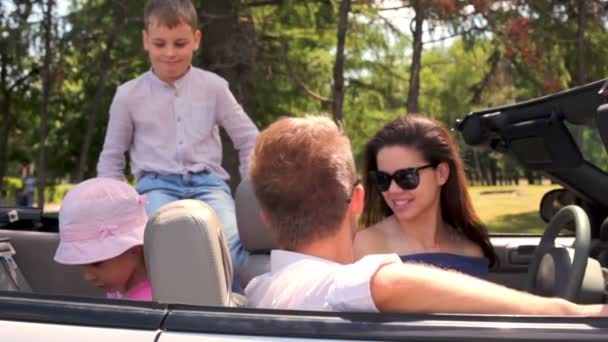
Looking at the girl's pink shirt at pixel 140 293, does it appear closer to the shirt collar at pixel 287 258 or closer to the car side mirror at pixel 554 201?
the shirt collar at pixel 287 258

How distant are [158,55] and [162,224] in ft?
5.10

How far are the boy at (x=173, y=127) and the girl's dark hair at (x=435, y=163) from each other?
23.4 inches

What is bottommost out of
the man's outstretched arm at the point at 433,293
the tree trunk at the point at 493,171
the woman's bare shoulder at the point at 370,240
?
the tree trunk at the point at 493,171

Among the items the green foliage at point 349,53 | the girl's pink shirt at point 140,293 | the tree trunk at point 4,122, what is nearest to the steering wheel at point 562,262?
the girl's pink shirt at point 140,293

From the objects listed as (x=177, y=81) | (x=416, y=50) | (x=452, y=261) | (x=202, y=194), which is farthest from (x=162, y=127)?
(x=416, y=50)

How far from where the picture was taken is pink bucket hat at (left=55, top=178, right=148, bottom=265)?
2.43 meters

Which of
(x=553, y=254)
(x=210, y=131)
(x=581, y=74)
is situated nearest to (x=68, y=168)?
(x=581, y=74)

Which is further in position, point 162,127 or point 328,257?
point 162,127

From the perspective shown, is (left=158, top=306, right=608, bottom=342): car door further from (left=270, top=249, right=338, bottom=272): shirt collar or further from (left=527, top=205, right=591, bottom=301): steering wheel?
(left=527, top=205, right=591, bottom=301): steering wheel

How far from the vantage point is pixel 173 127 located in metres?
3.61

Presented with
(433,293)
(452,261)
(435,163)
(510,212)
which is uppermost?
(435,163)

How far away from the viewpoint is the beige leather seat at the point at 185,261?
2012mm

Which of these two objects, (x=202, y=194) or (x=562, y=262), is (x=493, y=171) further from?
(x=562, y=262)

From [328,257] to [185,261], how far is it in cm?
35
